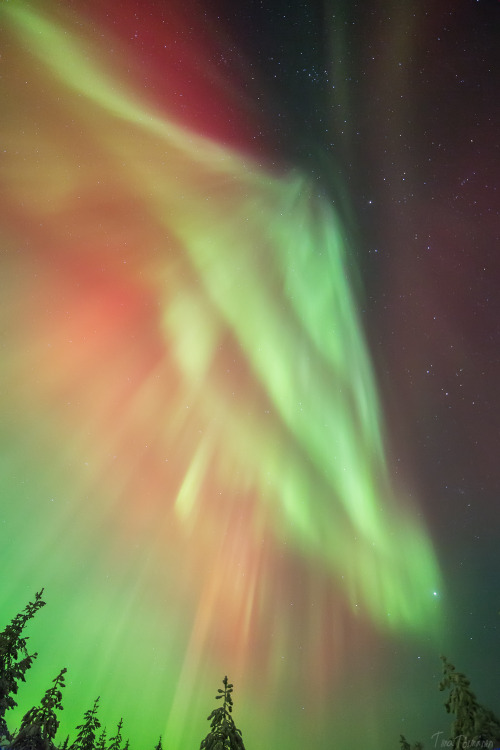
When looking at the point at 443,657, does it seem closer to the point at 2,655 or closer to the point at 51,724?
the point at 51,724

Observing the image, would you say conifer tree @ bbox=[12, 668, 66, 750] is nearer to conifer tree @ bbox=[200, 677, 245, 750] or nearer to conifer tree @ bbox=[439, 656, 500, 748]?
conifer tree @ bbox=[200, 677, 245, 750]

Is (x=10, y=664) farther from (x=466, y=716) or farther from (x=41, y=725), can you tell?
(x=466, y=716)

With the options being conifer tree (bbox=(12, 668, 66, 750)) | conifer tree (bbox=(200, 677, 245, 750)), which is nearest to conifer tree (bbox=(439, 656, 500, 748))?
conifer tree (bbox=(200, 677, 245, 750))

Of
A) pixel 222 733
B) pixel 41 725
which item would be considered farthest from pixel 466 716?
pixel 41 725

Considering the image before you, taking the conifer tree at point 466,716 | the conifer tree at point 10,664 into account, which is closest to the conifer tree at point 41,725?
the conifer tree at point 10,664

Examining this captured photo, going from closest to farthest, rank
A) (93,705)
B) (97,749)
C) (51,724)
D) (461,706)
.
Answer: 1. (461,706)
2. (51,724)
3. (93,705)
4. (97,749)

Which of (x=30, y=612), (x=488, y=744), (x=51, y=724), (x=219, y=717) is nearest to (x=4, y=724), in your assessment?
(x=51, y=724)

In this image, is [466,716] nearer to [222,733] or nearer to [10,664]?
[222,733]

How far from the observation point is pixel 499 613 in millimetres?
13500

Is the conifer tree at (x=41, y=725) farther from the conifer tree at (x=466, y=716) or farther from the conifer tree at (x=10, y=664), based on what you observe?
the conifer tree at (x=466, y=716)

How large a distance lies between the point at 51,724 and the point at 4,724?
6.59ft

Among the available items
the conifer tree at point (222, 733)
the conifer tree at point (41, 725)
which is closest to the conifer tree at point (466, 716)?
the conifer tree at point (222, 733)

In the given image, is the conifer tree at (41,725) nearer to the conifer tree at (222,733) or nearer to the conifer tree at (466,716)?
the conifer tree at (222,733)

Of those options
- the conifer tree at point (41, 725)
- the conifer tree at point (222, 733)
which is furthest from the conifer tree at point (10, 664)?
the conifer tree at point (222, 733)
